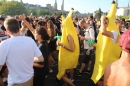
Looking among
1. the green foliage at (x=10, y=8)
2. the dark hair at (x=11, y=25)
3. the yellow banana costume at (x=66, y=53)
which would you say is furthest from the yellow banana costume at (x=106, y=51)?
the green foliage at (x=10, y=8)

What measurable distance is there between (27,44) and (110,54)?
1762 millimetres

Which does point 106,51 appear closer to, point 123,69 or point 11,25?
point 123,69

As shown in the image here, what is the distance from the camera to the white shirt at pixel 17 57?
2295mm

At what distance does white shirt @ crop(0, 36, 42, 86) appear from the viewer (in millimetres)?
2295

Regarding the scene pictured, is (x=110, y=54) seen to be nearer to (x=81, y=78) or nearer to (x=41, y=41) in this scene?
(x=41, y=41)

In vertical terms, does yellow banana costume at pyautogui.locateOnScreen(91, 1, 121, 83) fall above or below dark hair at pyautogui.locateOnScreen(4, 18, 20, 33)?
below

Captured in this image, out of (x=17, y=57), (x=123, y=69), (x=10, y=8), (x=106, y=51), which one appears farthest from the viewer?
(x=10, y=8)

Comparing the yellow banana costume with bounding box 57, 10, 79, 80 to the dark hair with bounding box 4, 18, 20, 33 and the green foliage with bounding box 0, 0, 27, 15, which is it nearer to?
the dark hair with bounding box 4, 18, 20, 33

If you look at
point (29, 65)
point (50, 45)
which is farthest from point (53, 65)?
point (29, 65)

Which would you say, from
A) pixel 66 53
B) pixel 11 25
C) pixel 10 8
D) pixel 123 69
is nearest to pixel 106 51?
pixel 66 53

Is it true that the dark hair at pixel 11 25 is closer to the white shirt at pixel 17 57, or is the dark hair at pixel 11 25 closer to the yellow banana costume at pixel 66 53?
the white shirt at pixel 17 57

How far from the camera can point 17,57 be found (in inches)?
94.0

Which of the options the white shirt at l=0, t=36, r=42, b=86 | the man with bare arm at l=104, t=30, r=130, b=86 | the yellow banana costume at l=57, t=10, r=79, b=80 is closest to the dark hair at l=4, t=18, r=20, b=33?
the white shirt at l=0, t=36, r=42, b=86

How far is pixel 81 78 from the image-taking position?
5355mm
